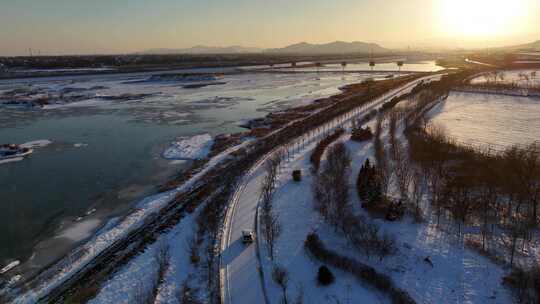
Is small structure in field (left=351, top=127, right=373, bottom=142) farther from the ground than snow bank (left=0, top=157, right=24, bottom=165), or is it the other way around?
small structure in field (left=351, top=127, right=373, bottom=142)

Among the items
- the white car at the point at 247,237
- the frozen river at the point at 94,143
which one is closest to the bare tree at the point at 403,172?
the white car at the point at 247,237

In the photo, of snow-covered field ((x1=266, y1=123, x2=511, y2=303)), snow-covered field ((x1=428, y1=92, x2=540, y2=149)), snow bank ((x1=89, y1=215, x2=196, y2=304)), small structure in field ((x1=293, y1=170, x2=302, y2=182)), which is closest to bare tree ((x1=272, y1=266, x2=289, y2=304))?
snow-covered field ((x1=266, y1=123, x2=511, y2=303))

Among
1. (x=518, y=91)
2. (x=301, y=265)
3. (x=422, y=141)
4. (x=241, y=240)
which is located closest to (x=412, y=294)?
(x=301, y=265)

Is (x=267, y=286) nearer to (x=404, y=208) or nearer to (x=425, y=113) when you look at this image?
(x=404, y=208)

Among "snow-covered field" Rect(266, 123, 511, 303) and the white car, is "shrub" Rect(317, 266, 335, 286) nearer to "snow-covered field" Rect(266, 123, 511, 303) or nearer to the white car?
"snow-covered field" Rect(266, 123, 511, 303)

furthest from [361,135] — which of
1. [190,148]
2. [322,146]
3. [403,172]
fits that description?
[190,148]

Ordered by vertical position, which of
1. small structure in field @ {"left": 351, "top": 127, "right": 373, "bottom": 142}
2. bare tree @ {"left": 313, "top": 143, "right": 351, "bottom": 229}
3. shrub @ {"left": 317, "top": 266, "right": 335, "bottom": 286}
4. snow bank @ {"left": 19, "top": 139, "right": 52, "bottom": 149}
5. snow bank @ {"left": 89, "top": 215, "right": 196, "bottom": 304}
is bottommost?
snow bank @ {"left": 89, "top": 215, "right": 196, "bottom": 304}

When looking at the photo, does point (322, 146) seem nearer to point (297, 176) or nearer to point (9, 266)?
point (297, 176)
